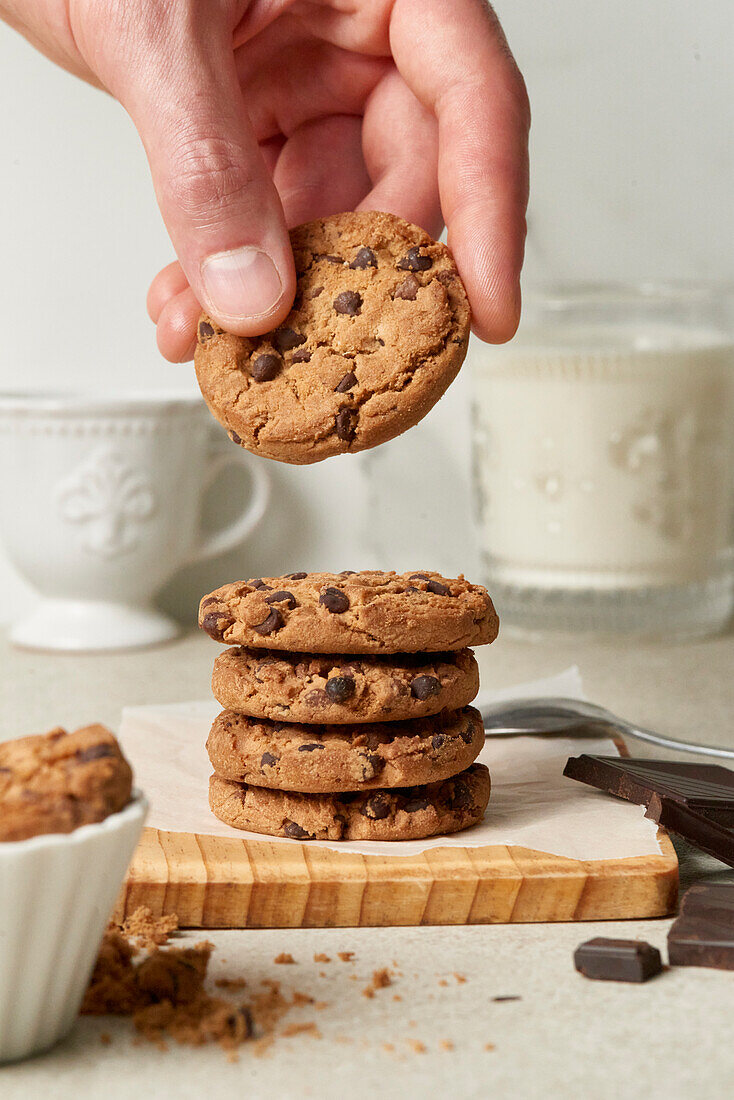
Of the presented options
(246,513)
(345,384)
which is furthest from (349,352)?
(246,513)

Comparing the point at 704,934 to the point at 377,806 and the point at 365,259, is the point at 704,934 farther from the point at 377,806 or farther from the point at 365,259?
the point at 365,259

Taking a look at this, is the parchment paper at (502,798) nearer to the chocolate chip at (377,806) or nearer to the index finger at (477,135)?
the chocolate chip at (377,806)

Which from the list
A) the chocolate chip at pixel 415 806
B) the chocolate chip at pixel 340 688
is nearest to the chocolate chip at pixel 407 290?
the chocolate chip at pixel 340 688

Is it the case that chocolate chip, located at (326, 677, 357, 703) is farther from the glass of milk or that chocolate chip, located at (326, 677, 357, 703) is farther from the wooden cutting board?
the glass of milk

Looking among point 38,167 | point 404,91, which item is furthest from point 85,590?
point 404,91

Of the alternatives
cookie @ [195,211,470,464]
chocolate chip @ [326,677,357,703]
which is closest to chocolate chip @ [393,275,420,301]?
cookie @ [195,211,470,464]

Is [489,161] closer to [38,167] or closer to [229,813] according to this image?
[229,813]
